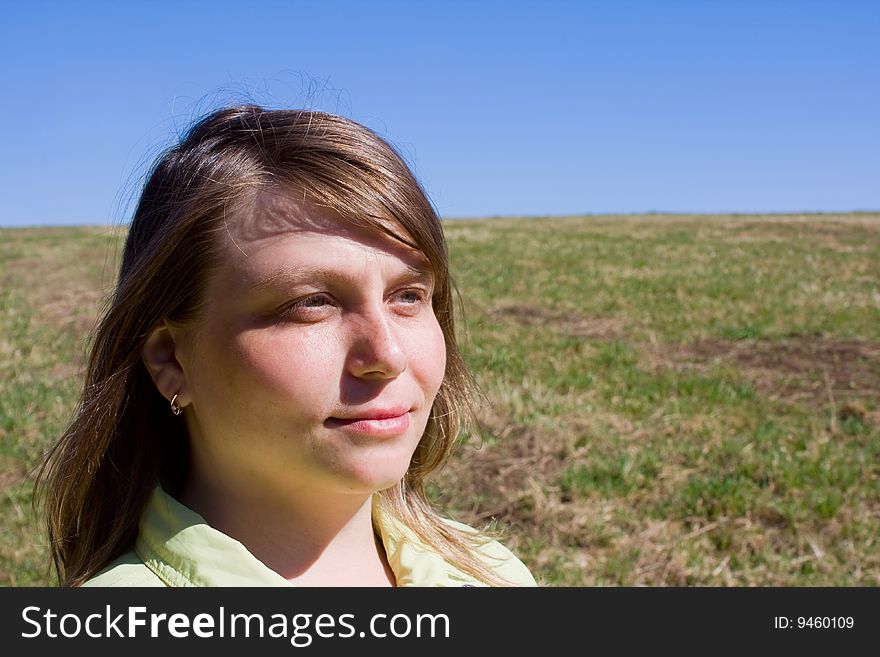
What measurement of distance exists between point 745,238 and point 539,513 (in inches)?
846

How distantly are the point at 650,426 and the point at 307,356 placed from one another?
578cm

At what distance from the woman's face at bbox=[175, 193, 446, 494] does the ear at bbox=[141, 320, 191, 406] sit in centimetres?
4

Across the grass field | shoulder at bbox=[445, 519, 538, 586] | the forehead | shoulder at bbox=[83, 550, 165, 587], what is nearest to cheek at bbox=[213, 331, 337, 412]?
Answer: the forehead

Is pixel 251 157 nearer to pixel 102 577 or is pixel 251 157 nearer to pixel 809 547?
pixel 102 577

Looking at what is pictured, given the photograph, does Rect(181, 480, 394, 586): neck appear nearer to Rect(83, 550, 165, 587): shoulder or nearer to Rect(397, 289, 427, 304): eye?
Rect(83, 550, 165, 587): shoulder

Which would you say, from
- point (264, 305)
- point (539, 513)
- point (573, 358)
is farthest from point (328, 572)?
point (573, 358)

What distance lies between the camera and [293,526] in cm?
166

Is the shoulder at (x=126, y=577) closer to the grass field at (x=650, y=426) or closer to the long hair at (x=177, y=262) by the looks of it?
the long hair at (x=177, y=262)

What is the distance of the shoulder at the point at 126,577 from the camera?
61.9 inches

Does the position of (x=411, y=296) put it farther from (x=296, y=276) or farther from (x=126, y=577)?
(x=126, y=577)

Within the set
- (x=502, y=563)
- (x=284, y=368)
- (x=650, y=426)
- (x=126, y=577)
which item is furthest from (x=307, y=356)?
(x=650, y=426)

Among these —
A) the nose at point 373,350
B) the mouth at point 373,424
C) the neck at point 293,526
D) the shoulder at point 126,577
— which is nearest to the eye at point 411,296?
the nose at point 373,350

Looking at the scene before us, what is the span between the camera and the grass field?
499 cm

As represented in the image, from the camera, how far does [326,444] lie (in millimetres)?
1514
